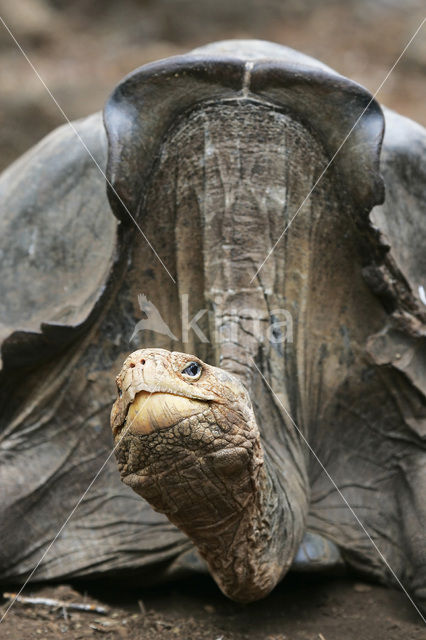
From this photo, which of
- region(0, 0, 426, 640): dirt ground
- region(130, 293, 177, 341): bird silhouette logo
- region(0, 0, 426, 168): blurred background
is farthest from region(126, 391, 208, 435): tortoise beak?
region(0, 0, 426, 168): blurred background

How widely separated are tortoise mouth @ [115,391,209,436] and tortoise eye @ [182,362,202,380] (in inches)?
3.1

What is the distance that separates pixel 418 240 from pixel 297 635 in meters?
1.30

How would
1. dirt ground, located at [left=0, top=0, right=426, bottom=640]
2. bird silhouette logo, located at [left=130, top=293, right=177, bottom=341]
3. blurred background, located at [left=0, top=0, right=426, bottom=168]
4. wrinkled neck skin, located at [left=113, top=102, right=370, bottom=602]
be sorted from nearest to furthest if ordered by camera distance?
wrinkled neck skin, located at [left=113, top=102, right=370, bottom=602], bird silhouette logo, located at [left=130, top=293, right=177, bottom=341], dirt ground, located at [left=0, top=0, right=426, bottom=640], blurred background, located at [left=0, top=0, right=426, bottom=168]

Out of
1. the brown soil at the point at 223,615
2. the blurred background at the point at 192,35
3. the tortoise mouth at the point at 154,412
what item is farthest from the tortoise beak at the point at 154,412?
the blurred background at the point at 192,35

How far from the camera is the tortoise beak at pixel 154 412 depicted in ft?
6.70

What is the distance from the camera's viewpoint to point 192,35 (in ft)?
28.8

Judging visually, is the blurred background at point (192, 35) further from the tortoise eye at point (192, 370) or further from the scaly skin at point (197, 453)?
the tortoise eye at point (192, 370)

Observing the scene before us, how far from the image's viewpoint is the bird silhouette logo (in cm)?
312

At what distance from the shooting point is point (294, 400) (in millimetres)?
3111

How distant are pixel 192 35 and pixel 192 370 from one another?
7.06 meters

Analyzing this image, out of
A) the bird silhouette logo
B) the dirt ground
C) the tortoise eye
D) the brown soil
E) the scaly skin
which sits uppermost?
the dirt ground

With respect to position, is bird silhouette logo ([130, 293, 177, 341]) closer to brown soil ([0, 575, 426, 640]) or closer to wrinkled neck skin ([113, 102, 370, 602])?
wrinkled neck skin ([113, 102, 370, 602])

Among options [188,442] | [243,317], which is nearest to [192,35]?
[243,317]

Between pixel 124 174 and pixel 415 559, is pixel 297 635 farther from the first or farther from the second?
pixel 124 174
